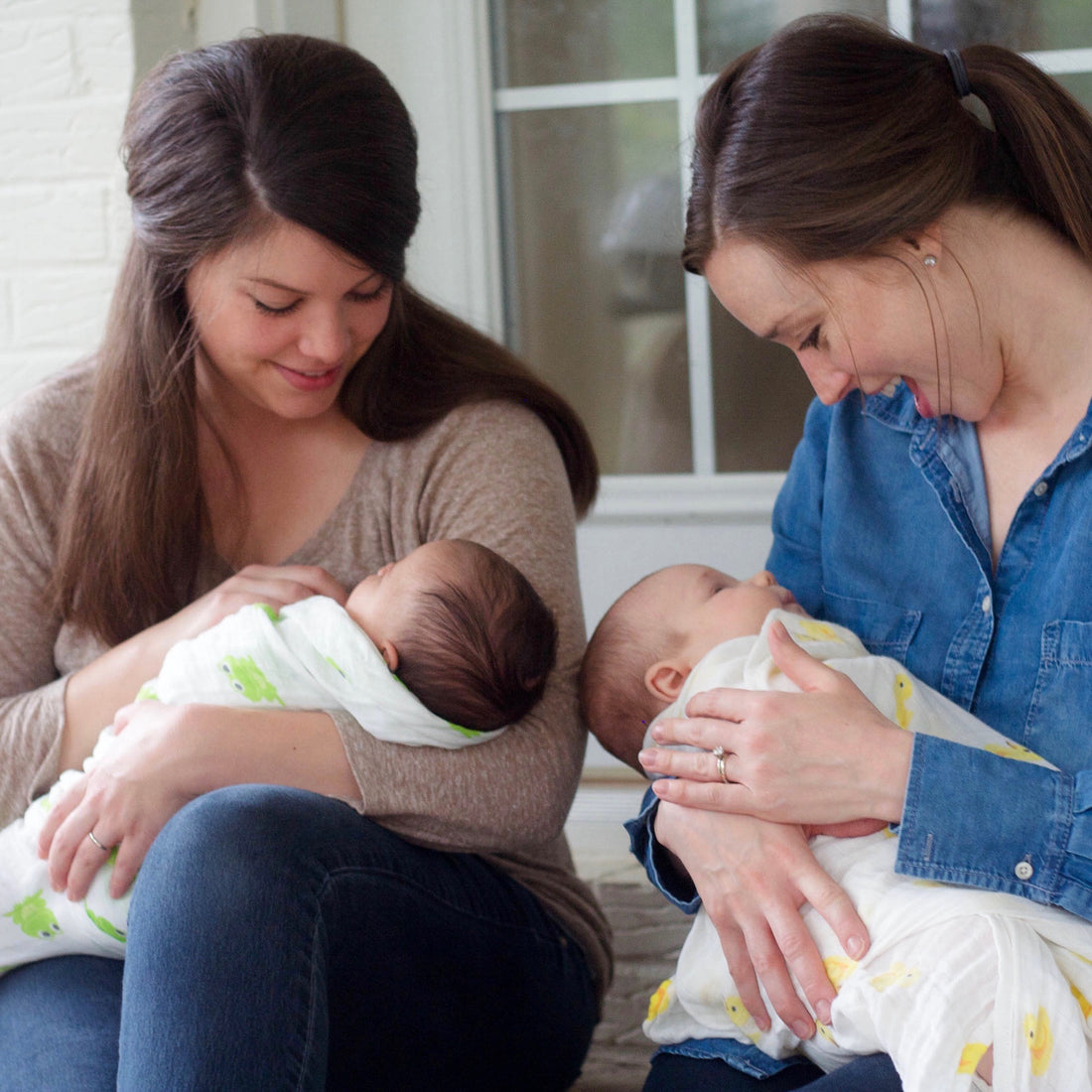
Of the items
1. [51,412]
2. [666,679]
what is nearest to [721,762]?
[666,679]

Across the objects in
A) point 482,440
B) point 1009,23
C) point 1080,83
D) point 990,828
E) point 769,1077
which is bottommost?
point 769,1077

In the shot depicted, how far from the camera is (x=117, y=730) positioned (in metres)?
1.34

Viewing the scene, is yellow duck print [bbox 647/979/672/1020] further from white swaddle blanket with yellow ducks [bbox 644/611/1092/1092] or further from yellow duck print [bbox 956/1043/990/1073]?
yellow duck print [bbox 956/1043/990/1073]

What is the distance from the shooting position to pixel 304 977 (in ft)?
3.48

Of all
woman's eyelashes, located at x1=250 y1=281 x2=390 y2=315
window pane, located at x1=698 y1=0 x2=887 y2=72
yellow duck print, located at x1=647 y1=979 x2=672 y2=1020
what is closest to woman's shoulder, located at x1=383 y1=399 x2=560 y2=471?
woman's eyelashes, located at x1=250 y1=281 x2=390 y2=315

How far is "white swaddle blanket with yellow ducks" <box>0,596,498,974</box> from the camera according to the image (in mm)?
1296

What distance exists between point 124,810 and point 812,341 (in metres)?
0.78

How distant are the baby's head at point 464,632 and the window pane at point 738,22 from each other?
4.46 feet

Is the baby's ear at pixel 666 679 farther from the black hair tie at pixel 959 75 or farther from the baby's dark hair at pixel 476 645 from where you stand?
the black hair tie at pixel 959 75

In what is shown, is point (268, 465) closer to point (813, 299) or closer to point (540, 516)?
point (540, 516)

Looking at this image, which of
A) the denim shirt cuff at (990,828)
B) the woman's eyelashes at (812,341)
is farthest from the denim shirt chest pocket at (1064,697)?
the woman's eyelashes at (812,341)

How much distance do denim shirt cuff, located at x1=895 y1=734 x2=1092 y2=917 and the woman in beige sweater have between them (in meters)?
0.40

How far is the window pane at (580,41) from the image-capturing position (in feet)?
7.73

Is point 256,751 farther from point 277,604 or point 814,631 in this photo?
point 814,631
